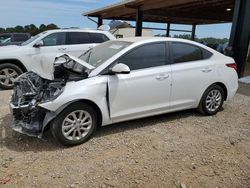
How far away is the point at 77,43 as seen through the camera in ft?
28.9

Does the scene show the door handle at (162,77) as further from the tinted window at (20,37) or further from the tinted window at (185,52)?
the tinted window at (20,37)

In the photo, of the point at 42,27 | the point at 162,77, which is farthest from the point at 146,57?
the point at 42,27

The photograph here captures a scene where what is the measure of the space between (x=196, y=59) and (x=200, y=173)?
2.54 m

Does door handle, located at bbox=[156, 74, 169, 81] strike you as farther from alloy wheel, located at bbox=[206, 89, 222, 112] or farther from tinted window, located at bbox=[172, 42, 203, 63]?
alloy wheel, located at bbox=[206, 89, 222, 112]

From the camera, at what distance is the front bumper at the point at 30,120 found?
12.9 feet

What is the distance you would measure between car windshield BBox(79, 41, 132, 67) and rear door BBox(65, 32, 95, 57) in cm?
345

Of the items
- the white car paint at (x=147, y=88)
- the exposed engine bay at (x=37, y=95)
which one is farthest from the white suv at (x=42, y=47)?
the white car paint at (x=147, y=88)

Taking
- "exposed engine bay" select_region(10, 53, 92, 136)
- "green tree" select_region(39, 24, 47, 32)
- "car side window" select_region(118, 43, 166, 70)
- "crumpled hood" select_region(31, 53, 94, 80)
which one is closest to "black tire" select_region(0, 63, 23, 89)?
"crumpled hood" select_region(31, 53, 94, 80)

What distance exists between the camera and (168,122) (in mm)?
5125

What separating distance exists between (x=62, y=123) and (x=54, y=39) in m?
5.24

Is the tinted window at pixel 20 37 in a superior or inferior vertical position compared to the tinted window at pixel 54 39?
inferior

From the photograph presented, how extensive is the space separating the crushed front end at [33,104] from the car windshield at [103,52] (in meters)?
0.80

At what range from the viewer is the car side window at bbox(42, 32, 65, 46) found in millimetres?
8469

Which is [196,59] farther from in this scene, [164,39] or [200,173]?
[200,173]
